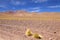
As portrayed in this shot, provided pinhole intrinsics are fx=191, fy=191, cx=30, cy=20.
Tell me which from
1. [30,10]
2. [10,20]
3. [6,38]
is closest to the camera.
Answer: [6,38]

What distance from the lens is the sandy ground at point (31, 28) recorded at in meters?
7.28

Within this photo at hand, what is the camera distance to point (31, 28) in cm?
794

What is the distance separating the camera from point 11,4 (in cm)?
802

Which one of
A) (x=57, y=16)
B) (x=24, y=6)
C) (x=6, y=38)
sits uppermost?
(x=24, y=6)

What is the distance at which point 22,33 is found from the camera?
7766 millimetres

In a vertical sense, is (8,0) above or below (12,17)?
above

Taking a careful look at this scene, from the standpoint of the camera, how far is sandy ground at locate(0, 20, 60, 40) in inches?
287

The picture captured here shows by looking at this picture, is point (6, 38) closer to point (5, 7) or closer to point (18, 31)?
point (18, 31)

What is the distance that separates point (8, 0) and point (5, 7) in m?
0.33

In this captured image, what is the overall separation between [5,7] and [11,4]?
13.2 inches

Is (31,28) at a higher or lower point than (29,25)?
lower

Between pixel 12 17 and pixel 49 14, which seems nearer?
pixel 49 14

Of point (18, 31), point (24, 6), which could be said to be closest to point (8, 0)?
point (24, 6)

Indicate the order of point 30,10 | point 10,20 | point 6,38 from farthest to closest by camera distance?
point 10,20 → point 30,10 → point 6,38
